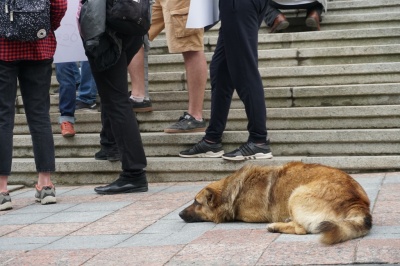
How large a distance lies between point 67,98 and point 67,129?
0.96 feet

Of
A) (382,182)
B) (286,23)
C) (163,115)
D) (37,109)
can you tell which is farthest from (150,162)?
(286,23)

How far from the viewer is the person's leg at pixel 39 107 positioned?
253 inches

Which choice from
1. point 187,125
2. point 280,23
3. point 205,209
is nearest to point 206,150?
point 187,125

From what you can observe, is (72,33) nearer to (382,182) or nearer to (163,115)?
(163,115)

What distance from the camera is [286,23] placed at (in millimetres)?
9820

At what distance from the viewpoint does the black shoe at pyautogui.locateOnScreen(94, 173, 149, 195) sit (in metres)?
6.75

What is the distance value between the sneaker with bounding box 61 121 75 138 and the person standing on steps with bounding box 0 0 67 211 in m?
1.46

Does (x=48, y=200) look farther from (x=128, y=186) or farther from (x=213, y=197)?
(x=213, y=197)

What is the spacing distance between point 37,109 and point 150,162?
1333 mm

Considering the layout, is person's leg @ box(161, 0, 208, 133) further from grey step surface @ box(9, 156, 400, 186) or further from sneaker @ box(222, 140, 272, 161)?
sneaker @ box(222, 140, 272, 161)

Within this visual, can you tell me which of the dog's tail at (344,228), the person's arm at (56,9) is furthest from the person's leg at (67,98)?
the dog's tail at (344,228)

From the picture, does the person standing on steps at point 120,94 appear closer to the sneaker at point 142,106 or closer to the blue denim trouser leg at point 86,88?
the sneaker at point 142,106

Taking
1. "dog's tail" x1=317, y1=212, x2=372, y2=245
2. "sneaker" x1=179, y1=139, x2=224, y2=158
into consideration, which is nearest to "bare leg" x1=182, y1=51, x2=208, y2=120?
"sneaker" x1=179, y1=139, x2=224, y2=158

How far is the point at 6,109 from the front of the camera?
636 centimetres
